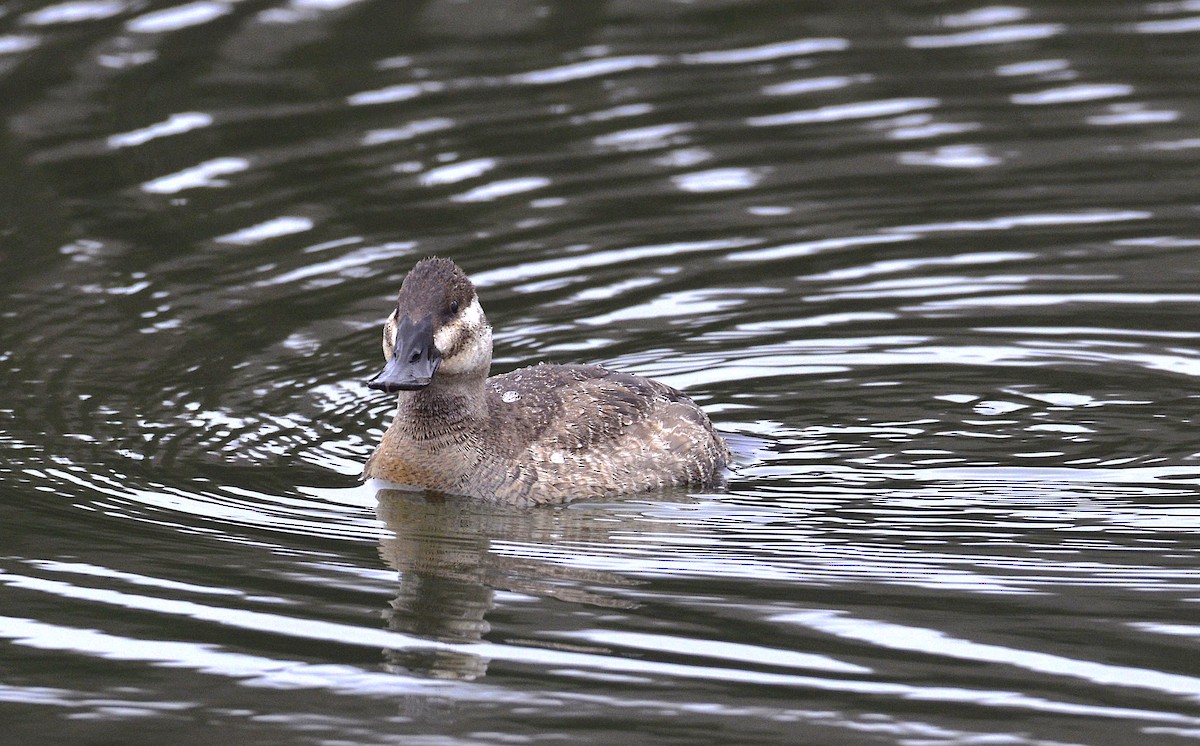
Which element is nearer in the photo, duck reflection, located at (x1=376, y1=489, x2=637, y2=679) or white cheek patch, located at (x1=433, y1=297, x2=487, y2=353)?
duck reflection, located at (x1=376, y1=489, x2=637, y2=679)

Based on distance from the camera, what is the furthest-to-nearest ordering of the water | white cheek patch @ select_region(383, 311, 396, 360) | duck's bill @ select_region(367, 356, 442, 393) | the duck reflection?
white cheek patch @ select_region(383, 311, 396, 360), duck's bill @ select_region(367, 356, 442, 393), the duck reflection, the water

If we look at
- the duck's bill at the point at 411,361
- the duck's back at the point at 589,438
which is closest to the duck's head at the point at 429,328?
the duck's bill at the point at 411,361

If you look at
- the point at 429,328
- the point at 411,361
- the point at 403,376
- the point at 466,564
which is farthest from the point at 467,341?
the point at 466,564

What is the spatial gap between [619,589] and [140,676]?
217cm

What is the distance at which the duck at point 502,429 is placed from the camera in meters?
10.5

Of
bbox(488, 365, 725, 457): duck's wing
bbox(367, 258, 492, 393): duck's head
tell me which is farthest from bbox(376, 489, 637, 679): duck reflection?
bbox(367, 258, 492, 393): duck's head

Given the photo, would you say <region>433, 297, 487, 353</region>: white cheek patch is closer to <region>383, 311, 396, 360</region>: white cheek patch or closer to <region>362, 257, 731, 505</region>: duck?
<region>362, 257, 731, 505</region>: duck

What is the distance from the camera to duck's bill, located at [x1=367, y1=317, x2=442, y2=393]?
10.1 metres

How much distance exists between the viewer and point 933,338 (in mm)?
13344

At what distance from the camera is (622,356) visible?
13.3 meters

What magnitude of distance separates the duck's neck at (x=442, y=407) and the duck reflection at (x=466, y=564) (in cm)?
37

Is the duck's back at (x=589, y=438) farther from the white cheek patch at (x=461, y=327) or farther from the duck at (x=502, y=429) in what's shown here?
the white cheek patch at (x=461, y=327)

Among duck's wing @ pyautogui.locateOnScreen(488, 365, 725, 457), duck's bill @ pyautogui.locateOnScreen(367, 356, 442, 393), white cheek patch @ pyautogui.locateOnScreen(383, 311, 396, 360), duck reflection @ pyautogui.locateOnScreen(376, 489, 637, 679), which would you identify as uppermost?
white cheek patch @ pyautogui.locateOnScreen(383, 311, 396, 360)

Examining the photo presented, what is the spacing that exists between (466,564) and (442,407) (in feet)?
5.11
